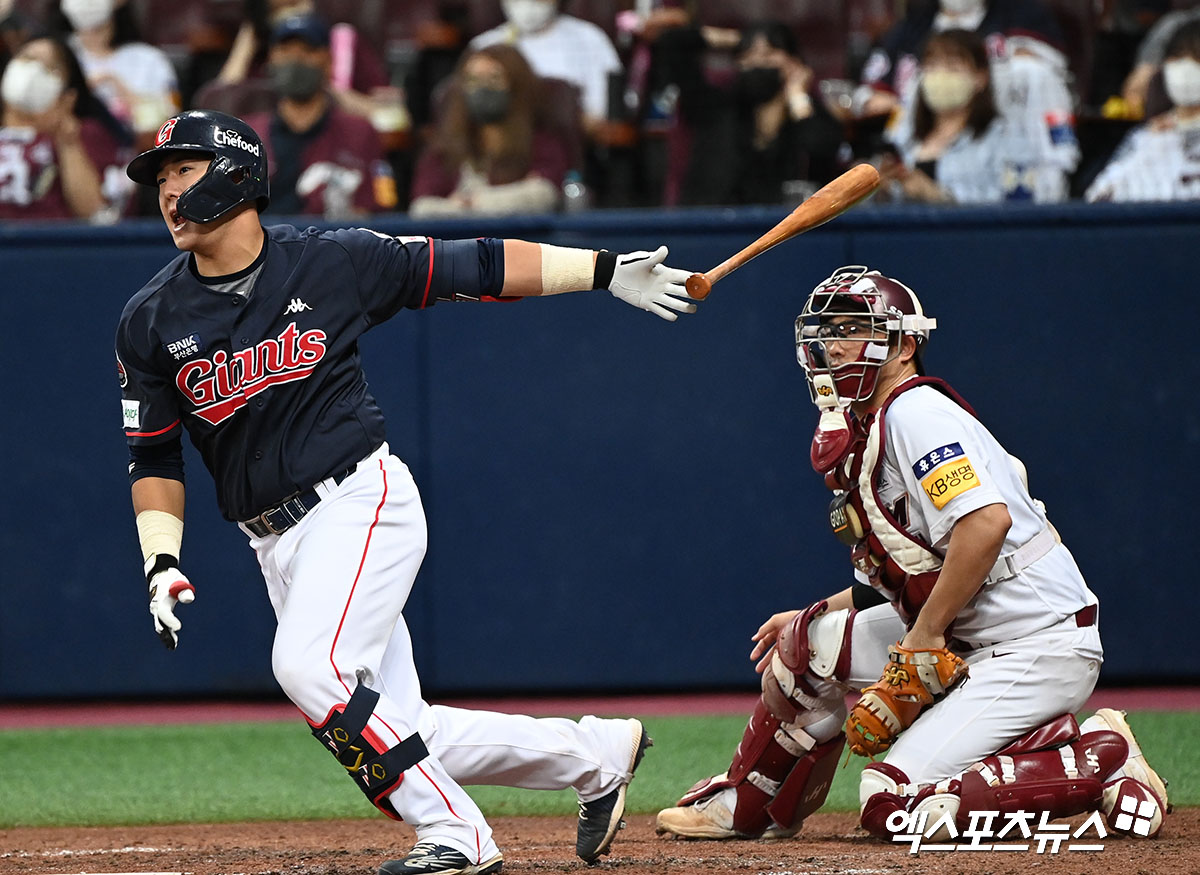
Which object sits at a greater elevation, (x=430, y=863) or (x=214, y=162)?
(x=214, y=162)

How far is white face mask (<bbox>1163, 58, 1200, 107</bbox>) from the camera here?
6.50 meters

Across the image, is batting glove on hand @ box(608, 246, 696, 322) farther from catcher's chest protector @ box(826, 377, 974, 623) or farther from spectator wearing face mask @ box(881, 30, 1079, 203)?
spectator wearing face mask @ box(881, 30, 1079, 203)

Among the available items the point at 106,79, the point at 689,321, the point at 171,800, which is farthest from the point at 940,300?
the point at 106,79

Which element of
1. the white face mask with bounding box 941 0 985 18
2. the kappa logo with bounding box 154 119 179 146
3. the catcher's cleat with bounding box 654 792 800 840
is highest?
the white face mask with bounding box 941 0 985 18

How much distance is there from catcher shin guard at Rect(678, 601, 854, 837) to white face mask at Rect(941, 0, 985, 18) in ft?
13.6

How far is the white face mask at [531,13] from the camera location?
25.3 feet

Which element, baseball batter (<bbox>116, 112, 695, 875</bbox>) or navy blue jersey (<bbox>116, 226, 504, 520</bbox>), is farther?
navy blue jersey (<bbox>116, 226, 504, 520</bbox>)

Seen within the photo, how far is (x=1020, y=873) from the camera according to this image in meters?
3.32

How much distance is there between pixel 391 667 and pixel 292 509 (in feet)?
1.35

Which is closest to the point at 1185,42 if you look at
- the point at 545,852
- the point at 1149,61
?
the point at 1149,61

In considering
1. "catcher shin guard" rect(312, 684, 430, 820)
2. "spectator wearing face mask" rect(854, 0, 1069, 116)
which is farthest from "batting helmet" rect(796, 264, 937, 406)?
"spectator wearing face mask" rect(854, 0, 1069, 116)

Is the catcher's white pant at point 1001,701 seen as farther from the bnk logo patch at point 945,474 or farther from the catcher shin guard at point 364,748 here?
the catcher shin guard at point 364,748

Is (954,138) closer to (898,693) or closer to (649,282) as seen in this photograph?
(649,282)

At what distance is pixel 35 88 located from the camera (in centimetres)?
720
